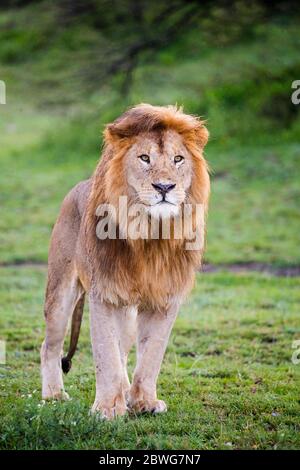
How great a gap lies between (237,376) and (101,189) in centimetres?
183

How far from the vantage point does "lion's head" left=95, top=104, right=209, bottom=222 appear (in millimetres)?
4574

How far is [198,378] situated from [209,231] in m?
5.71

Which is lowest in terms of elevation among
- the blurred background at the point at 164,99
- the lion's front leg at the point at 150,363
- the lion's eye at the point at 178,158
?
the lion's front leg at the point at 150,363

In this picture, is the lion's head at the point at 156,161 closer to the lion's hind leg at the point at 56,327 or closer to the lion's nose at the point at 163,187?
the lion's nose at the point at 163,187

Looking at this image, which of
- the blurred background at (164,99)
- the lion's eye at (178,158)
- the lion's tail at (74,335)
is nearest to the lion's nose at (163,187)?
the lion's eye at (178,158)

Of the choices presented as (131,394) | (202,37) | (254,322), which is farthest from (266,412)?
(202,37)

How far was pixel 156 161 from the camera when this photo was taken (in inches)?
182

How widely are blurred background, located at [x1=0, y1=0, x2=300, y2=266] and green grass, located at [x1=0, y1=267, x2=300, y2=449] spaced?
5.59ft

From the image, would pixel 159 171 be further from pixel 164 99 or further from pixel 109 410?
pixel 164 99

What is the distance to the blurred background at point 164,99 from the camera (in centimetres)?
1202

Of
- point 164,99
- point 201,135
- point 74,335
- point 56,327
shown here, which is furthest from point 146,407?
point 164,99

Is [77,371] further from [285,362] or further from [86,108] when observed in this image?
[86,108]

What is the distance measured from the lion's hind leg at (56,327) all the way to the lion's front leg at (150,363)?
0.56 meters

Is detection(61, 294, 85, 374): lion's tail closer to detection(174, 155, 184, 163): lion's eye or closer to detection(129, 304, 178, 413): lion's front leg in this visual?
detection(129, 304, 178, 413): lion's front leg
